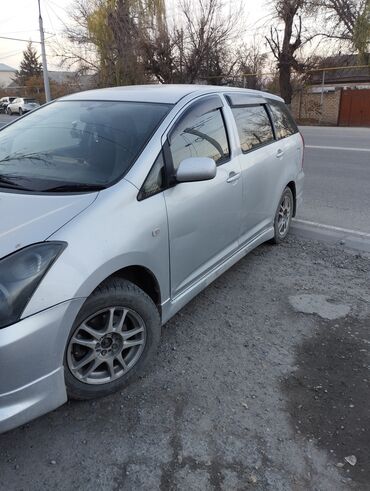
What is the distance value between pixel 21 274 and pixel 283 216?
3.62 m

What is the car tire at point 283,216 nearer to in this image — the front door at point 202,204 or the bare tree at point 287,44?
the front door at point 202,204

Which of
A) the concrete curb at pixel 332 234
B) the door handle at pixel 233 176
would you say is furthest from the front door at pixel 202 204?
the concrete curb at pixel 332 234

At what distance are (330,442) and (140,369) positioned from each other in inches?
44.9

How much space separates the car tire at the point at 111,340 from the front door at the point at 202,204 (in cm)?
38

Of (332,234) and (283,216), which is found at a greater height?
(283,216)

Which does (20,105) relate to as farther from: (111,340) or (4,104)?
(111,340)

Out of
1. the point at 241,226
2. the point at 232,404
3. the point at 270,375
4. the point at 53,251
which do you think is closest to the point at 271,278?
the point at 241,226

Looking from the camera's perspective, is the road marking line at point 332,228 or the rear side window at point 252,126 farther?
the road marking line at point 332,228

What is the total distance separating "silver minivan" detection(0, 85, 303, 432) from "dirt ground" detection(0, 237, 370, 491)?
271mm

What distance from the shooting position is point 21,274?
6.73ft

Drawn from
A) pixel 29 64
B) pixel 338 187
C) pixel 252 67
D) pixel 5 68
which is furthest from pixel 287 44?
pixel 5 68

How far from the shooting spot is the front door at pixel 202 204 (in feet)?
9.69

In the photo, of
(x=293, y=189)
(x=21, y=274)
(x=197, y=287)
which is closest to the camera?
(x=21, y=274)

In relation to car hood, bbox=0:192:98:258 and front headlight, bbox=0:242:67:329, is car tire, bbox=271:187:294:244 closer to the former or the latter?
car hood, bbox=0:192:98:258
